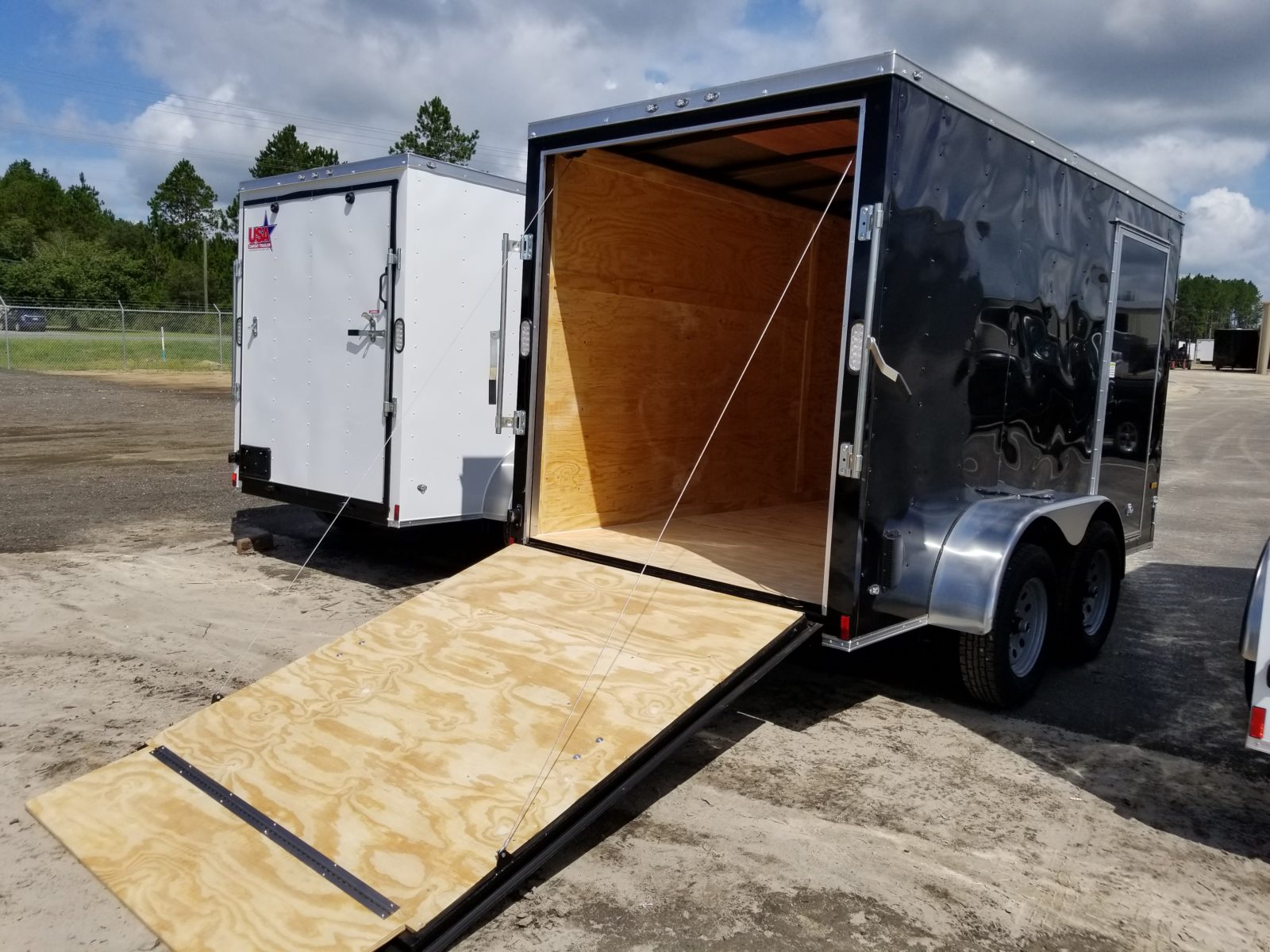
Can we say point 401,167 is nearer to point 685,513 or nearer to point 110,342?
point 685,513

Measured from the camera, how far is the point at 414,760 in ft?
A: 11.7

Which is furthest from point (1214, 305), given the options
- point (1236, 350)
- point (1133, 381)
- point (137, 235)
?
point (1133, 381)

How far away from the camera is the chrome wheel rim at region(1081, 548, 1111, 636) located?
5.95 metres

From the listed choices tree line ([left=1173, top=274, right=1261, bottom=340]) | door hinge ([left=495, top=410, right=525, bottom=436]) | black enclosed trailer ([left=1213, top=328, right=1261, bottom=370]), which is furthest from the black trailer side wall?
tree line ([left=1173, top=274, right=1261, bottom=340])

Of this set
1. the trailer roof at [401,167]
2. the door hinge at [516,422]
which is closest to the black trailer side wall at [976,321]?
the door hinge at [516,422]

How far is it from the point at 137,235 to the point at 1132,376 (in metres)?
75.2

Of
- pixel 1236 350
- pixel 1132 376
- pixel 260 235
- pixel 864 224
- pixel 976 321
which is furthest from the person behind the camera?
pixel 1236 350

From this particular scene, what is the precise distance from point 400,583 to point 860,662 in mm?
3281

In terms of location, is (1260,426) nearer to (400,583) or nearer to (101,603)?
(400,583)

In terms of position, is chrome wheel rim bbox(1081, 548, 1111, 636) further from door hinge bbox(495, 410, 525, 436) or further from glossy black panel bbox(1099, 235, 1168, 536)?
door hinge bbox(495, 410, 525, 436)

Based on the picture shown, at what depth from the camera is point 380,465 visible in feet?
21.6

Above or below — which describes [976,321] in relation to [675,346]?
above

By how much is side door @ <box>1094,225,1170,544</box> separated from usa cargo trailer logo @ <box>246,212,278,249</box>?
18.2 feet

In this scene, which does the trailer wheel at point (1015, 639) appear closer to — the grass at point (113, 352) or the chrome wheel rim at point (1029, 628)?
the chrome wheel rim at point (1029, 628)
